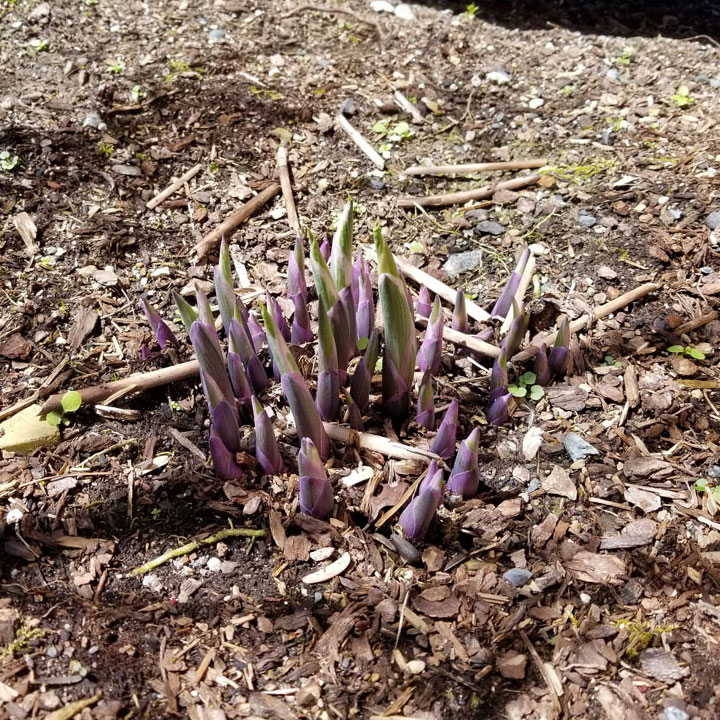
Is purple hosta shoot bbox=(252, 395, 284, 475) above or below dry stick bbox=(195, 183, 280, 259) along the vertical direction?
below

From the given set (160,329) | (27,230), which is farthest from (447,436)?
(27,230)

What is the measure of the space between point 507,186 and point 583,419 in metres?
1.10

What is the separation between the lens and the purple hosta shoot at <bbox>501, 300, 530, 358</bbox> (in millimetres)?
2025

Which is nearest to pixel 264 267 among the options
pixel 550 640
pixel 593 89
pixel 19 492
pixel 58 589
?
pixel 19 492

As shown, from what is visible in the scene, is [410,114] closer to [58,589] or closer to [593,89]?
[593,89]

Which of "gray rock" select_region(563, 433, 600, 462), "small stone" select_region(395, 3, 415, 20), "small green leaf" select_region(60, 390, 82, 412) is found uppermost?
"small stone" select_region(395, 3, 415, 20)

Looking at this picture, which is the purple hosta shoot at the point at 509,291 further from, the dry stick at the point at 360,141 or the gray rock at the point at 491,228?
the dry stick at the point at 360,141

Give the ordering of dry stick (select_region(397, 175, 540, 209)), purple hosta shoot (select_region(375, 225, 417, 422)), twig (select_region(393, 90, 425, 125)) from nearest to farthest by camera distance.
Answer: purple hosta shoot (select_region(375, 225, 417, 422)), dry stick (select_region(397, 175, 540, 209)), twig (select_region(393, 90, 425, 125))

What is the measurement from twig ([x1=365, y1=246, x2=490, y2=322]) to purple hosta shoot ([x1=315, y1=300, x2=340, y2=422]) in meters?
0.61

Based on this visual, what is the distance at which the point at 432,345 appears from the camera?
6.53 feet

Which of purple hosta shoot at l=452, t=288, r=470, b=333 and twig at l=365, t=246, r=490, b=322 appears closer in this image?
→ purple hosta shoot at l=452, t=288, r=470, b=333

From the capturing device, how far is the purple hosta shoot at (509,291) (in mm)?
2088

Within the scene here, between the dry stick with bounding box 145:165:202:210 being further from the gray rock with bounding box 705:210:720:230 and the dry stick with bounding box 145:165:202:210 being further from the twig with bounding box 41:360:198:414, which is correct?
the gray rock with bounding box 705:210:720:230

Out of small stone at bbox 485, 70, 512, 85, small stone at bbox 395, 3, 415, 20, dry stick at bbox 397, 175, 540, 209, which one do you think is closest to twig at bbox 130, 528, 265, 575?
dry stick at bbox 397, 175, 540, 209
